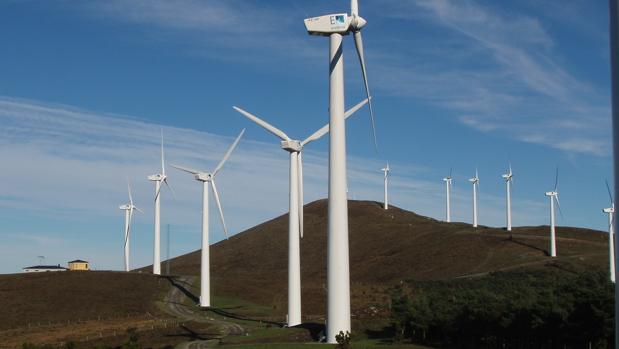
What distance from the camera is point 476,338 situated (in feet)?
213

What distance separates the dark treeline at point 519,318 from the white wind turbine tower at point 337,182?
10.4 meters

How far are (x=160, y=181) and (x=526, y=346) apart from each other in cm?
9364

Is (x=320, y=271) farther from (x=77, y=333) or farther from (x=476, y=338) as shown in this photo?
(x=476, y=338)

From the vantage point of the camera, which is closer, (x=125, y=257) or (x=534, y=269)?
(x=534, y=269)

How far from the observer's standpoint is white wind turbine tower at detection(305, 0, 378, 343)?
59.8 m

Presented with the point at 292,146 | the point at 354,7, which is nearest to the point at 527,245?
the point at 292,146

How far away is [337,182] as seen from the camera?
59.9 m

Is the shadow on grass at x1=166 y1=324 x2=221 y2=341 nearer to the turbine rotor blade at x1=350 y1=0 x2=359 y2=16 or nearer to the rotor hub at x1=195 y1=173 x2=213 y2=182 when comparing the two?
the rotor hub at x1=195 y1=173 x2=213 y2=182

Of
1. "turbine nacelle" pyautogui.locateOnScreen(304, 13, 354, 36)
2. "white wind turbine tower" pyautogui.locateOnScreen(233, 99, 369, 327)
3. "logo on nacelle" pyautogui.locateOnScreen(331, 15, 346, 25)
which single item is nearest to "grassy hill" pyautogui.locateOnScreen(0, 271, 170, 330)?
"white wind turbine tower" pyautogui.locateOnScreen(233, 99, 369, 327)

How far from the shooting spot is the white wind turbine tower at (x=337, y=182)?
196ft

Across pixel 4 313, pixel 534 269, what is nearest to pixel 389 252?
pixel 534 269

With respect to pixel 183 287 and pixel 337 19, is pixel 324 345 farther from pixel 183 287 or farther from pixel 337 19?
pixel 183 287

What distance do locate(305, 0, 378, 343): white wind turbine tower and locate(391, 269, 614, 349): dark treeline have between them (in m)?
10.4

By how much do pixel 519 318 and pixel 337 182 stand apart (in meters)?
17.5
